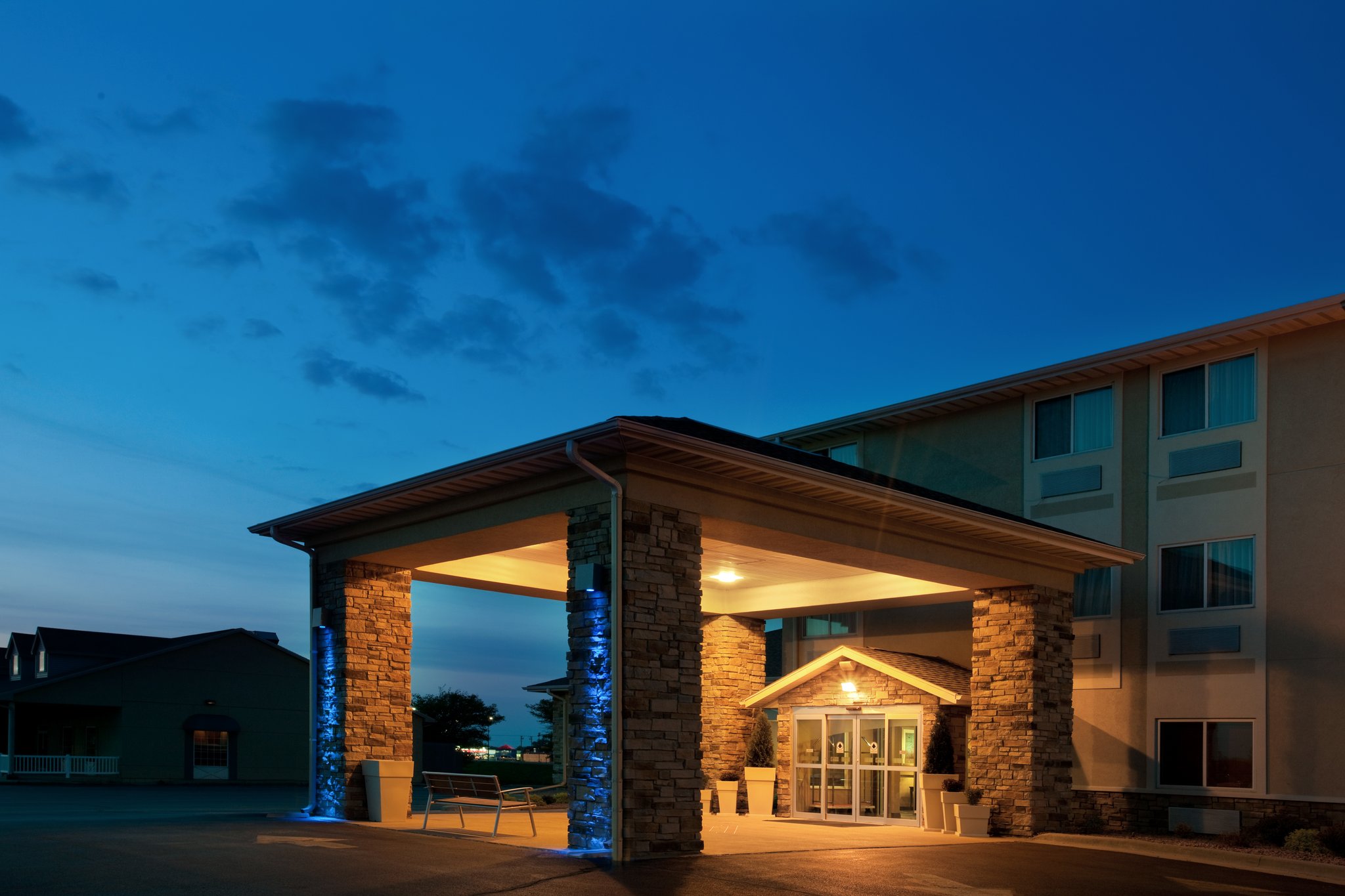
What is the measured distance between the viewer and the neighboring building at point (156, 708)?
1454 inches

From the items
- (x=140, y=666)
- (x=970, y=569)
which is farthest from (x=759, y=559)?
(x=140, y=666)

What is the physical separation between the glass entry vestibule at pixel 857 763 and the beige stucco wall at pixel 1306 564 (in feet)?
18.0

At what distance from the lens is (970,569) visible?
57.5 feet

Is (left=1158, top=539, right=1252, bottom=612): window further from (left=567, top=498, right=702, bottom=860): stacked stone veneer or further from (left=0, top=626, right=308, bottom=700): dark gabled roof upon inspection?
(left=0, top=626, right=308, bottom=700): dark gabled roof

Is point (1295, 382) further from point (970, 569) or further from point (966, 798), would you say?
point (966, 798)

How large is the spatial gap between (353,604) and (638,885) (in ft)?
27.1

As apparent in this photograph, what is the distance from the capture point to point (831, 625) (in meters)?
24.7

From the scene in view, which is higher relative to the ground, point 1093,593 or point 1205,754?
point 1093,593

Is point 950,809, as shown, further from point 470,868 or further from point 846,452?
point 470,868

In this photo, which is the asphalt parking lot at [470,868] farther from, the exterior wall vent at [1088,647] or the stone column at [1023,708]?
the exterior wall vent at [1088,647]

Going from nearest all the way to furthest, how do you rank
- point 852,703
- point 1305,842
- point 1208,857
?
point 1208,857 → point 1305,842 → point 852,703

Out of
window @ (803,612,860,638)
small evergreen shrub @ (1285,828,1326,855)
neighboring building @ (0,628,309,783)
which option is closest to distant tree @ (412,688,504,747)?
neighboring building @ (0,628,309,783)

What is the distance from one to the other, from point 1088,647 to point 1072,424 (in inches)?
157

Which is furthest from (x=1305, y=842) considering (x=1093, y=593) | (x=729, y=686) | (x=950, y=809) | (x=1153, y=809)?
(x=729, y=686)
